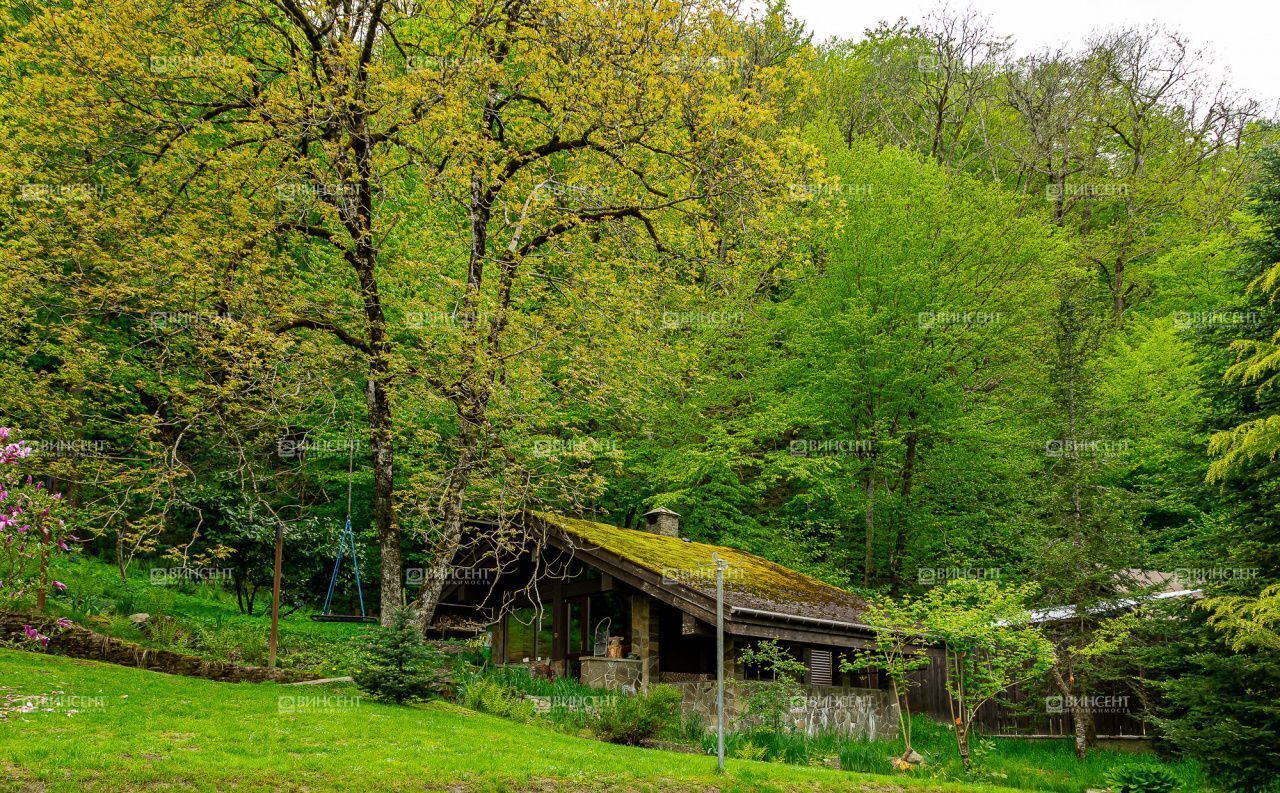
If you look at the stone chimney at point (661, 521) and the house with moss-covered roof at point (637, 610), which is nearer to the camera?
the house with moss-covered roof at point (637, 610)

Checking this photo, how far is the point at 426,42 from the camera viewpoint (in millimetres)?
18891

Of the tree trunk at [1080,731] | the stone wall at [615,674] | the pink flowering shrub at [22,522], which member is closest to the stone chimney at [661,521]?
the stone wall at [615,674]

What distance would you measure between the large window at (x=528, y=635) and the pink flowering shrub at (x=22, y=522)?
30.8 ft

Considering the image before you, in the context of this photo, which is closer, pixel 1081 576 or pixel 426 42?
pixel 426 42

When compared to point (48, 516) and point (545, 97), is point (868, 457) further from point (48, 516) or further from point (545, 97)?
point (48, 516)

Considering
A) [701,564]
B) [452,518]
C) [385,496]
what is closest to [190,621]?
[385,496]

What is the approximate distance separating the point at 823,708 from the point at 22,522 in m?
14.6

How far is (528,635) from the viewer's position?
21.2 m

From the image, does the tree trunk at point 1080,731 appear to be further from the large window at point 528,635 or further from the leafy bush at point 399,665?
the leafy bush at point 399,665

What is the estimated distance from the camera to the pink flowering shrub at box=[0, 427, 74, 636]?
10711 millimetres

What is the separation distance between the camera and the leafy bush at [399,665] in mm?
14641

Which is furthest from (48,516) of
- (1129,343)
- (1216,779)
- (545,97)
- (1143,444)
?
(1129,343)

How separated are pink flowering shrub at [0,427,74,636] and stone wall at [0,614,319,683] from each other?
922 millimetres

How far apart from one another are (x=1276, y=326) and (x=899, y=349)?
500 inches
